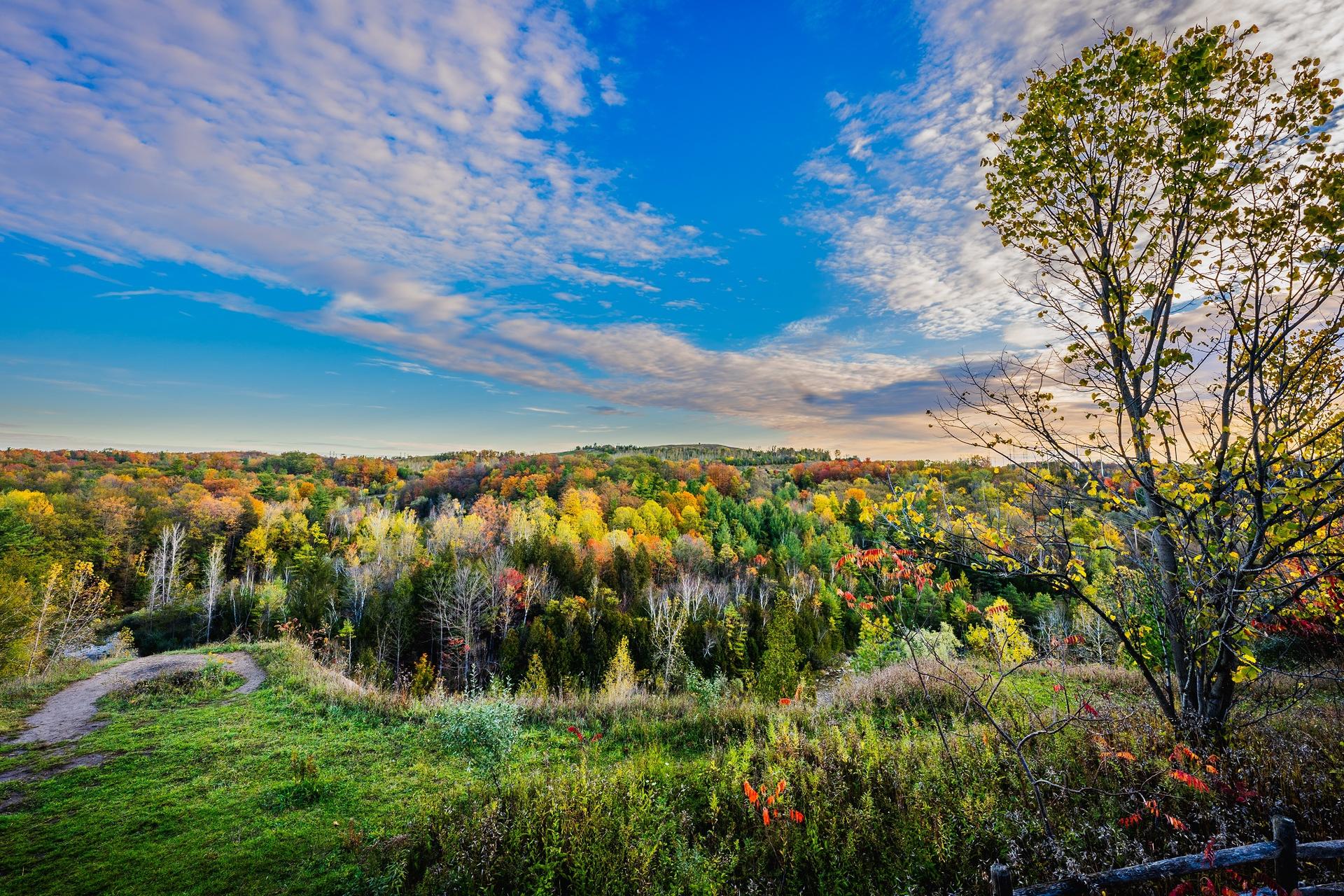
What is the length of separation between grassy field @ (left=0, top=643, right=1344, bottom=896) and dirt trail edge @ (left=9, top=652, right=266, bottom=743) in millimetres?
1662

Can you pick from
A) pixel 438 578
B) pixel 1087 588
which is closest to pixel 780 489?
pixel 438 578

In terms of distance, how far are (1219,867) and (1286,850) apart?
59 centimetres

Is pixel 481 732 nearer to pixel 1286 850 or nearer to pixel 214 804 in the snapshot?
pixel 214 804

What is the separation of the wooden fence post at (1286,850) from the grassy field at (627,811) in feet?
1.31

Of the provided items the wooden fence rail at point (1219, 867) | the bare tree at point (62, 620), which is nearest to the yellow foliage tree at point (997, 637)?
the wooden fence rail at point (1219, 867)

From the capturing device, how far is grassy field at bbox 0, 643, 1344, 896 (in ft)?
14.6

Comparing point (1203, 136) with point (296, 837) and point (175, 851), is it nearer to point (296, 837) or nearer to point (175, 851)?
point (296, 837)

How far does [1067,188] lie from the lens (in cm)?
528

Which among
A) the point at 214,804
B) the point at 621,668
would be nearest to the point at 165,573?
the point at 621,668

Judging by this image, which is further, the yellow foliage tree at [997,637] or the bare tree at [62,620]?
the bare tree at [62,620]

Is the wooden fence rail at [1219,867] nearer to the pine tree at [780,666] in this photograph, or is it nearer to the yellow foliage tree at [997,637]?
the yellow foliage tree at [997,637]

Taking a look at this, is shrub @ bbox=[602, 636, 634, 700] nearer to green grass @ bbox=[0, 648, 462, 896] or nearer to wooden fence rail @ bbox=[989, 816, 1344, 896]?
green grass @ bbox=[0, 648, 462, 896]

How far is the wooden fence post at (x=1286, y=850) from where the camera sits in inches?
128

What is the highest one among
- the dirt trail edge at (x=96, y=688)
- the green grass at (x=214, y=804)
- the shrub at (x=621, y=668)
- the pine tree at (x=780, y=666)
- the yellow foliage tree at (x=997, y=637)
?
the yellow foliage tree at (x=997, y=637)
